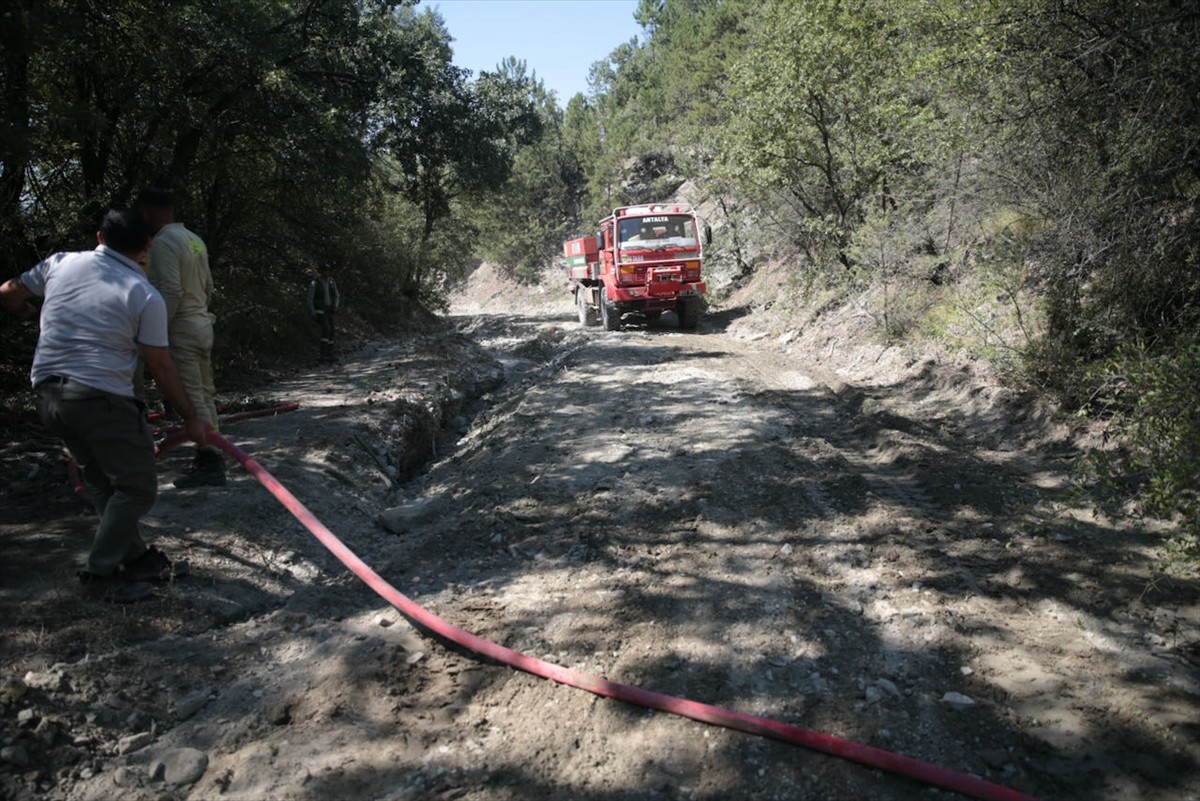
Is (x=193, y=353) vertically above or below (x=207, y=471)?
above

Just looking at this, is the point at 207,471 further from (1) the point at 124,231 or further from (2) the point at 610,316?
(2) the point at 610,316

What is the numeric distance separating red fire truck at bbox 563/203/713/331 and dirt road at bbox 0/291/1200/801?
9.51 metres

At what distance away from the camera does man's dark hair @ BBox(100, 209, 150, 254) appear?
3713 mm

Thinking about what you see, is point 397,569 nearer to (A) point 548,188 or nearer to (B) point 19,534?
(B) point 19,534

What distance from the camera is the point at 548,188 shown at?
45.7 m

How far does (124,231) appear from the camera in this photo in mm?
3738

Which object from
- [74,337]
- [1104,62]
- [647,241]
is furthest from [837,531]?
[647,241]

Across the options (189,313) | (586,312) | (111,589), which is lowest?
(111,589)

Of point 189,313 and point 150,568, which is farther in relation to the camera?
point 189,313

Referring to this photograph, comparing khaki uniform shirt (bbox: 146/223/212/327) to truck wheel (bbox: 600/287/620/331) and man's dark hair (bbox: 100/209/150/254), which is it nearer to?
man's dark hair (bbox: 100/209/150/254)

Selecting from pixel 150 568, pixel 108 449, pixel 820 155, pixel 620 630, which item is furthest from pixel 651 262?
pixel 108 449

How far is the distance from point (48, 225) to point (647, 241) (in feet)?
37.9

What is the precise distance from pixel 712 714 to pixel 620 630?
0.85 meters

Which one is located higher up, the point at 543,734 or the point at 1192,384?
the point at 1192,384
